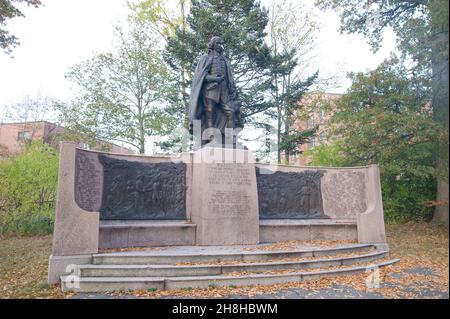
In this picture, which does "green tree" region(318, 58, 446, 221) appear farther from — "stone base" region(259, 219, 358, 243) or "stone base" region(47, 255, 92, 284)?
"stone base" region(47, 255, 92, 284)

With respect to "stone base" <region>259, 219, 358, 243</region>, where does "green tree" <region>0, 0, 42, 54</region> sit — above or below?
above

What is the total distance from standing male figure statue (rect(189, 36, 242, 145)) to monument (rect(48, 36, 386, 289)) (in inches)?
1.2

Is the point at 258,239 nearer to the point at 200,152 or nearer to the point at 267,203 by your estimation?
the point at 267,203

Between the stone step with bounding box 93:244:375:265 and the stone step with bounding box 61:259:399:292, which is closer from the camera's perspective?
the stone step with bounding box 61:259:399:292

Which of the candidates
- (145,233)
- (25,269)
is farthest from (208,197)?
(25,269)

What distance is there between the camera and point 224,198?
8.48m

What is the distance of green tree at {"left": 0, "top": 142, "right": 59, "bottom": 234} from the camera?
14.3 metres

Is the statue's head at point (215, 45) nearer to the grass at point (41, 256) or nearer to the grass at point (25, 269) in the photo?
the grass at point (41, 256)

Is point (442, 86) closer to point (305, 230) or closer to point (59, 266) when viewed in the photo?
point (59, 266)

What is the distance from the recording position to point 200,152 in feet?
29.0

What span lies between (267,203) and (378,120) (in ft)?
19.9

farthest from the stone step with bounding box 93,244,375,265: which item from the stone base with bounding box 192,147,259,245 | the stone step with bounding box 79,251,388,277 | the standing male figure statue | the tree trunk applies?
the tree trunk

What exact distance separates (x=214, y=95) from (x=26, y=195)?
1081 cm

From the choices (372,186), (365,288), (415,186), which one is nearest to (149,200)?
(365,288)
